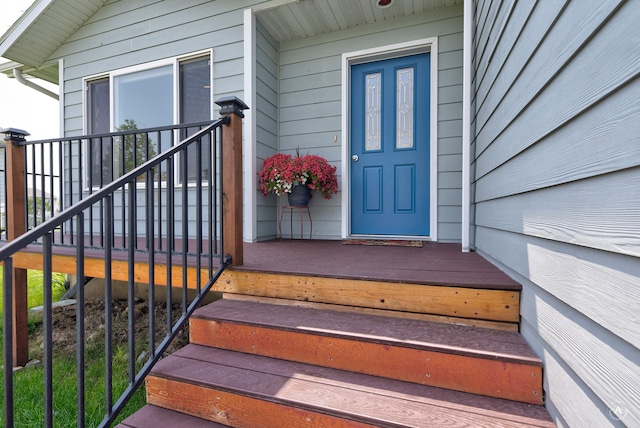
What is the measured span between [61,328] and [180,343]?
143 centimetres

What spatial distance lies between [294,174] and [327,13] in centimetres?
162

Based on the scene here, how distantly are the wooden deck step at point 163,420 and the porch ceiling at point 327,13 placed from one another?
330 centimetres

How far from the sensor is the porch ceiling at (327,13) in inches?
117

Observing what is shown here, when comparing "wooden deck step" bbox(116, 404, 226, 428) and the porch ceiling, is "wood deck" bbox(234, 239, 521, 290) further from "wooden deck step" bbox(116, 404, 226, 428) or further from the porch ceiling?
the porch ceiling

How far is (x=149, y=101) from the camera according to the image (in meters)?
3.65

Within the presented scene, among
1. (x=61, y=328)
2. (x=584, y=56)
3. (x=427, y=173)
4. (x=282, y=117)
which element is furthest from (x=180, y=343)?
(x=584, y=56)

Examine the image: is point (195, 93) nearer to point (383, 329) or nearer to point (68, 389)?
point (68, 389)

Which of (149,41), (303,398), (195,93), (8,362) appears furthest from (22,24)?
(303,398)

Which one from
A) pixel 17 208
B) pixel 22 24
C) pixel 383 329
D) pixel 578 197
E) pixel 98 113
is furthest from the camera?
pixel 98 113

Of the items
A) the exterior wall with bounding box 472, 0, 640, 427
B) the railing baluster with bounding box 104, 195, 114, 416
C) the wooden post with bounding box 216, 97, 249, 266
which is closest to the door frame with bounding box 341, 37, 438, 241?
the exterior wall with bounding box 472, 0, 640, 427

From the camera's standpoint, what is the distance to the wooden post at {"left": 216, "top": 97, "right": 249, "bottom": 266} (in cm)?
179

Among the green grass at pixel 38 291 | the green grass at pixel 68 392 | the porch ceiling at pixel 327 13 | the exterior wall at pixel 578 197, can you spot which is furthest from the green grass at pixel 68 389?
the porch ceiling at pixel 327 13

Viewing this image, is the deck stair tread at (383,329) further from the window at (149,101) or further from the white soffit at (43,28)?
the white soffit at (43,28)

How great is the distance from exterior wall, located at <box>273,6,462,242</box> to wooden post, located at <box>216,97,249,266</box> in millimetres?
1666
